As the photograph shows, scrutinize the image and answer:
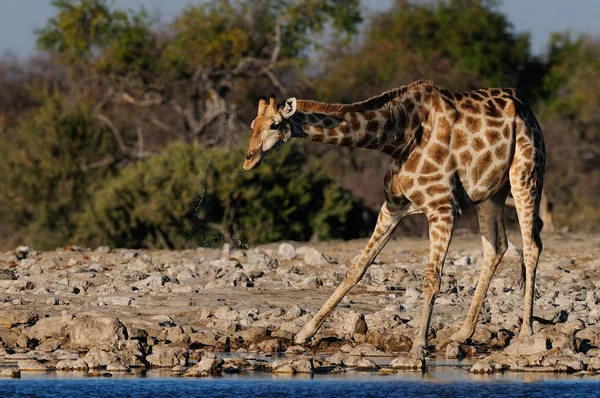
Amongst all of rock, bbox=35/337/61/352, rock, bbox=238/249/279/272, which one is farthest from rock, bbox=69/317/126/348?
rock, bbox=238/249/279/272

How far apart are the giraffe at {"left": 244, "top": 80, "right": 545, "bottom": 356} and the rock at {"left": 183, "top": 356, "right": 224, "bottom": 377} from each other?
1234 mm

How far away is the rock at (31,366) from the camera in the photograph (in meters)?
8.98

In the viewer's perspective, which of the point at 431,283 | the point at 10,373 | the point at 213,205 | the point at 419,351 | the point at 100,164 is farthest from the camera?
the point at 100,164

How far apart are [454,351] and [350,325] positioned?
0.95 meters

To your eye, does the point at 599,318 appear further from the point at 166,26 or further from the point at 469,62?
the point at 469,62

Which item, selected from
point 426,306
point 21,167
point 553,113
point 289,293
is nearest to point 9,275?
point 289,293

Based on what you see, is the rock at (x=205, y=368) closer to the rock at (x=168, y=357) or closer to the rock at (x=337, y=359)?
the rock at (x=168, y=357)

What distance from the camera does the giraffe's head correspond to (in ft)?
29.7

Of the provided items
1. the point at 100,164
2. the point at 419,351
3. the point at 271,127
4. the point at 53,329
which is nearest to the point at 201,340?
the point at 53,329

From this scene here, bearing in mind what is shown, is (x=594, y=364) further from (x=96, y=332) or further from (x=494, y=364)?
(x=96, y=332)

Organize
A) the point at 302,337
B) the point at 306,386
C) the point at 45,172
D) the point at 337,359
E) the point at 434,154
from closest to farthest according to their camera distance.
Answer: the point at 306,386 < the point at 337,359 < the point at 434,154 < the point at 302,337 < the point at 45,172

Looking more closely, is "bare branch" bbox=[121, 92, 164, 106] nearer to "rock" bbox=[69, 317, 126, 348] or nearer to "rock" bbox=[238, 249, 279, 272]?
"rock" bbox=[238, 249, 279, 272]

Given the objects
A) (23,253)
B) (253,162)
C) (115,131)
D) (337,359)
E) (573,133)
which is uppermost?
(573,133)

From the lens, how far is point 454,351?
9.88m
